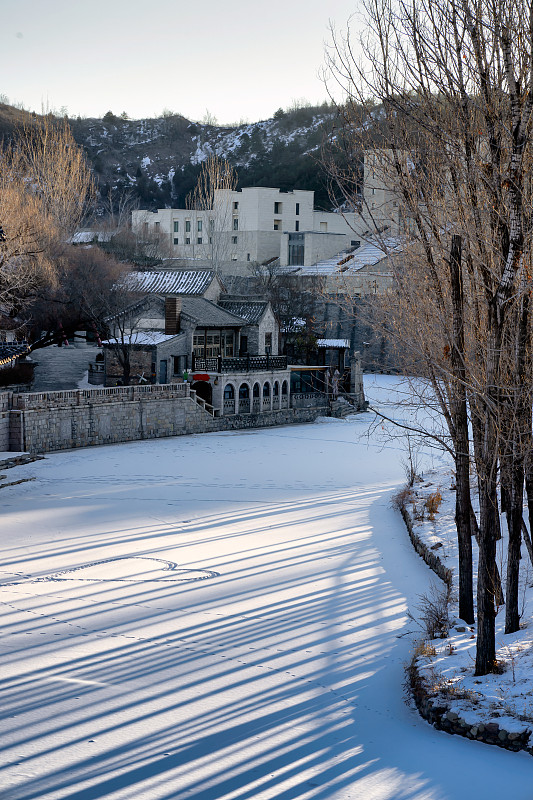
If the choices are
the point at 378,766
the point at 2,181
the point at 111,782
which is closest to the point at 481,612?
the point at 378,766

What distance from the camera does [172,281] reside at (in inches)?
1777

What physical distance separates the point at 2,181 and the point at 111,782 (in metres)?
37.7

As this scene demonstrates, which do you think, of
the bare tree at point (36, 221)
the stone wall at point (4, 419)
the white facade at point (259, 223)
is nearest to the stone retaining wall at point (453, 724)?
the stone wall at point (4, 419)

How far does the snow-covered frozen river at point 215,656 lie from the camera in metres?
8.02

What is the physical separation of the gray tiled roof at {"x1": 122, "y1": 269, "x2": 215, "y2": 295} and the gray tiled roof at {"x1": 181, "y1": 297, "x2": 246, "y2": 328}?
1223mm

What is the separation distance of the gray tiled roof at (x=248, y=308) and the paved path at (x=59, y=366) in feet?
24.3

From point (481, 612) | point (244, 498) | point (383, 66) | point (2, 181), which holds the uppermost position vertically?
point (2, 181)

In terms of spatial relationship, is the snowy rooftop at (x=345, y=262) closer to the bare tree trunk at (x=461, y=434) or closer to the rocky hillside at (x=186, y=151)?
the rocky hillside at (x=186, y=151)

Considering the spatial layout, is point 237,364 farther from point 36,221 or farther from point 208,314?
point 36,221

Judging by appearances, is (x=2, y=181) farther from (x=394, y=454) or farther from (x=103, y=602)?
(x=103, y=602)

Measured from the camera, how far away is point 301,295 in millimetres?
53656

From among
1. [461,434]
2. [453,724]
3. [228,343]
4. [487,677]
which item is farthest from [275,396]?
[453,724]

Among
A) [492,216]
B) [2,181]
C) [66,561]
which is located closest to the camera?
[492,216]

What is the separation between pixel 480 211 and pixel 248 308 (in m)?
35.1
